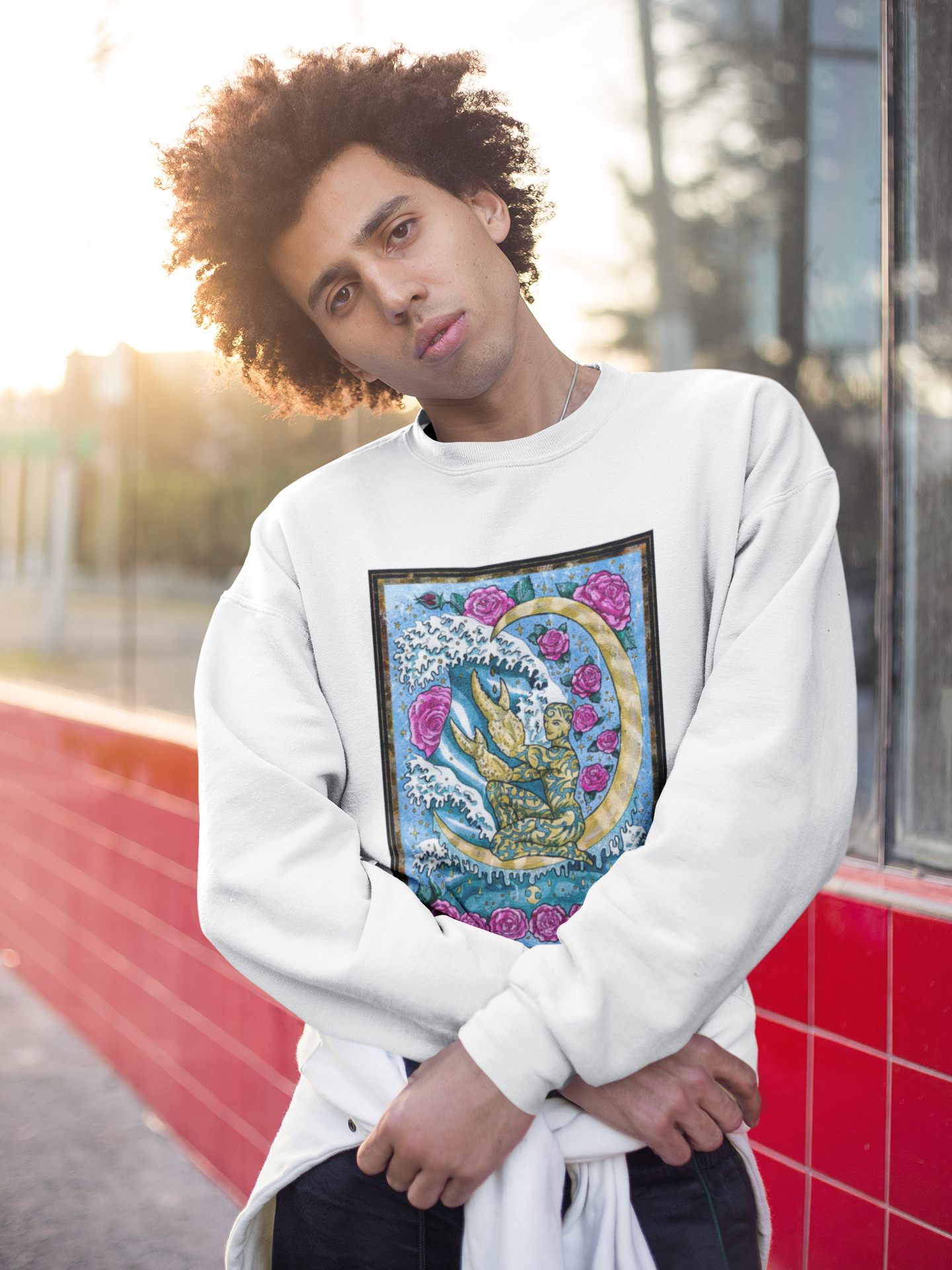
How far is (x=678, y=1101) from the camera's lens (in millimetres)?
1019

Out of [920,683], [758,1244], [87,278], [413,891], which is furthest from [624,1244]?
[87,278]

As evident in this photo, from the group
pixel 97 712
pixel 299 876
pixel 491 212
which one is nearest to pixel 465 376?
pixel 491 212

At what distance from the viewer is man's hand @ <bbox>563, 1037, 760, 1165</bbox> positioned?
1.02 metres

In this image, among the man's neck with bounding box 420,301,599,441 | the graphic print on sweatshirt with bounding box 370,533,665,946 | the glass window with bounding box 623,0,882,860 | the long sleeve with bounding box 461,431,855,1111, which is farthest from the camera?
the glass window with bounding box 623,0,882,860

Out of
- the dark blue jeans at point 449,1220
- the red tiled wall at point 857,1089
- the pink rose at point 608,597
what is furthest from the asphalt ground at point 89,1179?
the pink rose at point 608,597

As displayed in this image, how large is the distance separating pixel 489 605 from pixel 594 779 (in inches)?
8.4

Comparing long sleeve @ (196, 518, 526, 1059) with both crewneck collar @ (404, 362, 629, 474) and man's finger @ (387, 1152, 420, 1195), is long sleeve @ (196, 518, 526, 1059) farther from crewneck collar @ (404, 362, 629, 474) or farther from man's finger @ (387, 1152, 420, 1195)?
crewneck collar @ (404, 362, 629, 474)

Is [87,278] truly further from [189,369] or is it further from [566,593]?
[566,593]

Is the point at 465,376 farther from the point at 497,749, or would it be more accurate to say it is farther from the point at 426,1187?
the point at 426,1187

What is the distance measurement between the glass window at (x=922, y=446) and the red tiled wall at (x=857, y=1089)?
20 centimetres

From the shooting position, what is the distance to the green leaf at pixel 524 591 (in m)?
1.14

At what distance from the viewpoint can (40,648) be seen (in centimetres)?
483

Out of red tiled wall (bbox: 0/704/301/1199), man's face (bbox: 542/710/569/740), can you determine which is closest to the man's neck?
man's face (bbox: 542/710/569/740)

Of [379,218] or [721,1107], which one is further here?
[379,218]
